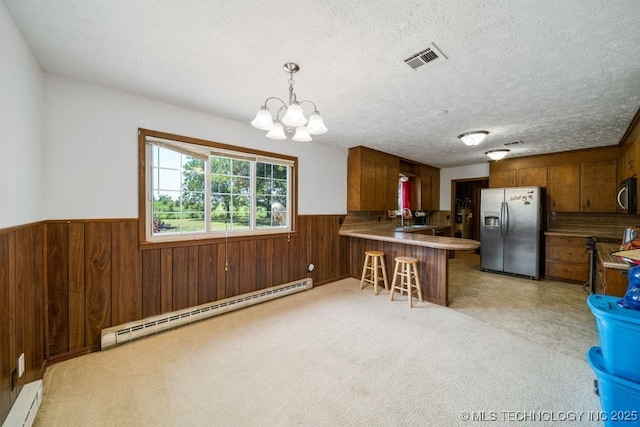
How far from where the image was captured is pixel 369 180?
4.58 meters

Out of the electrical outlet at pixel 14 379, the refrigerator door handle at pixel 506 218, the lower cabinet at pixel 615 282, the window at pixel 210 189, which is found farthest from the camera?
the refrigerator door handle at pixel 506 218

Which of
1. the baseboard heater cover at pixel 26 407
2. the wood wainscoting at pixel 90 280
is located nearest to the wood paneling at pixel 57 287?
the wood wainscoting at pixel 90 280

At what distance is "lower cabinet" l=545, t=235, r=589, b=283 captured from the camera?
13.9 feet

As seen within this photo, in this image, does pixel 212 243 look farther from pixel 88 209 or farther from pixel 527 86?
pixel 527 86

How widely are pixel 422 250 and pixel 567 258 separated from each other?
2.97 m

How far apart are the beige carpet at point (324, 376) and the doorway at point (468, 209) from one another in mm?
4891

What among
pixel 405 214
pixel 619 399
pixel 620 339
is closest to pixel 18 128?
pixel 620 339

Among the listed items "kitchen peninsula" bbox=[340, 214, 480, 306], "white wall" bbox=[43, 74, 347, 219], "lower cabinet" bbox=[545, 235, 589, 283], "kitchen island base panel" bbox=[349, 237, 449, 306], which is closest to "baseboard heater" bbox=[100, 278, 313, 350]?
"white wall" bbox=[43, 74, 347, 219]

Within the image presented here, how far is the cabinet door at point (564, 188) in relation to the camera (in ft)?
14.8

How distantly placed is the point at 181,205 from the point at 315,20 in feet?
7.64

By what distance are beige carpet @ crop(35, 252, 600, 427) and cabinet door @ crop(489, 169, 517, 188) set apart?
317 cm

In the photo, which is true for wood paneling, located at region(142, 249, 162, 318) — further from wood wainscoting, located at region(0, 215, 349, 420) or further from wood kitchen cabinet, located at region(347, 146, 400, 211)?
wood kitchen cabinet, located at region(347, 146, 400, 211)

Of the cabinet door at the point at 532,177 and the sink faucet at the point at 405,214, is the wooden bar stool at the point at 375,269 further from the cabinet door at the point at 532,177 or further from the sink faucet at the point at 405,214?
the cabinet door at the point at 532,177

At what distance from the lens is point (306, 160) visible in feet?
13.1
